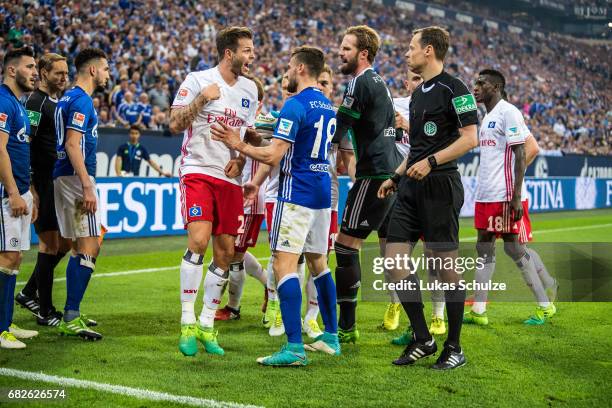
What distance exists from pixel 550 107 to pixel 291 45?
16734 mm

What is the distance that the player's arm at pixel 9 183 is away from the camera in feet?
18.3

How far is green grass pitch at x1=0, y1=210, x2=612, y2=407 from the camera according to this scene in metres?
4.59

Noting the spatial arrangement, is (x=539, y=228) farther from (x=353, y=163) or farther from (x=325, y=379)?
(x=325, y=379)

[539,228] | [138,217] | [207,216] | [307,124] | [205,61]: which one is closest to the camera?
[307,124]

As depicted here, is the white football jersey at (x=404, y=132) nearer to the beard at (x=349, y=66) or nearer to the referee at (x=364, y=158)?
the referee at (x=364, y=158)

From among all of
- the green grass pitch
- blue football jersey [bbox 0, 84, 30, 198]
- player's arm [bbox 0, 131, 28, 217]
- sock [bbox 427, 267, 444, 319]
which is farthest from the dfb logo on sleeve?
sock [bbox 427, 267, 444, 319]

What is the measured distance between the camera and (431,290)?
6.51 meters

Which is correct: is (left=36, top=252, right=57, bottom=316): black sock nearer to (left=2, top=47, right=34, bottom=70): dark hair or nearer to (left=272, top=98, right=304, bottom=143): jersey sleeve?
(left=2, top=47, right=34, bottom=70): dark hair

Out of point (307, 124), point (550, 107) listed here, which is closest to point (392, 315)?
point (307, 124)

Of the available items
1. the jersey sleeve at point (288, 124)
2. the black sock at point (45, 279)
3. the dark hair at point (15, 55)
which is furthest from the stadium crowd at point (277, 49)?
the jersey sleeve at point (288, 124)

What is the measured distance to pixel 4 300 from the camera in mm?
5746

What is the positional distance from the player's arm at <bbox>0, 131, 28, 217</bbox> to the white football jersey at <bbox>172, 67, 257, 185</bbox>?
122 cm

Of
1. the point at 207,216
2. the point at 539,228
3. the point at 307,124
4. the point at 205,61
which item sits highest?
the point at 205,61

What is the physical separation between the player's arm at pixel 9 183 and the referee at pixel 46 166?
1232 mm
